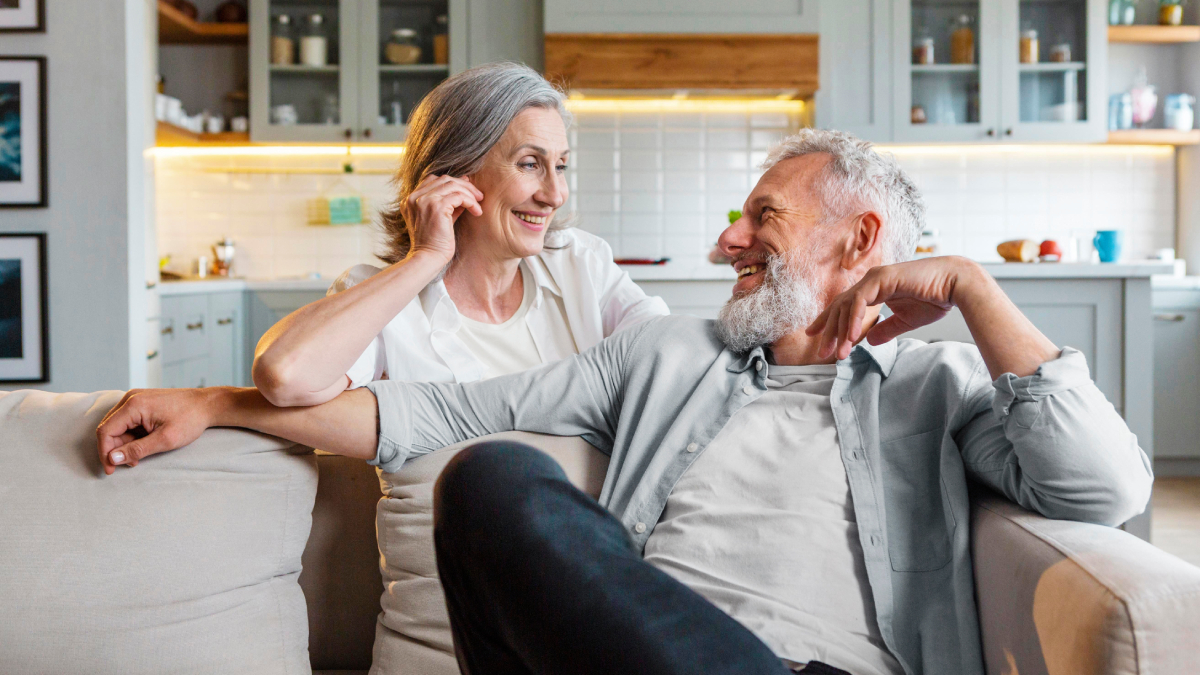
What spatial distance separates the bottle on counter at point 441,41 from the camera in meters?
4.40

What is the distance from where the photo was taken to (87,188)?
286 cm

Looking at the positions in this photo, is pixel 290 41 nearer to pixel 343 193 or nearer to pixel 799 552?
pixel 343 193

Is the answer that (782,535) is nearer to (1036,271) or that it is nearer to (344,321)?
(344,321)

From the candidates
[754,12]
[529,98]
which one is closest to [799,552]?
[529,98]

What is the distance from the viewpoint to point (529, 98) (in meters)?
1.65

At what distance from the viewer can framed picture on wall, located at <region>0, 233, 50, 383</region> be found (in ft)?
9.31

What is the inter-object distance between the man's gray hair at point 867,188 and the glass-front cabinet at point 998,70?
10.8 ft

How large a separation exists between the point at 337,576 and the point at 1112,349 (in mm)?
2973

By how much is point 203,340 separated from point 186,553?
111 inches

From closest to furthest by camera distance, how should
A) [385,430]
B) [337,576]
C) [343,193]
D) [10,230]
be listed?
[385,430] < [337,576] < [10,230] < [343,193]

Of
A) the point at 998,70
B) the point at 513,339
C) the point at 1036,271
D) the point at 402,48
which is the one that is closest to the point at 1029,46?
the point at 998,70

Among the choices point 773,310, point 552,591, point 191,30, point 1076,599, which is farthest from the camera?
point 191,30

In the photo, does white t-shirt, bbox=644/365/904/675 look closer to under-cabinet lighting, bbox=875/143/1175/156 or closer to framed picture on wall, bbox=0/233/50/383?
framed picture on wall, bbox=0/233/50/383

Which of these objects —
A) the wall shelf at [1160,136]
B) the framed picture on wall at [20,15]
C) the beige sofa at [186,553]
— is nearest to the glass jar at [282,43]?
the framed picture on wall at [20,15]
